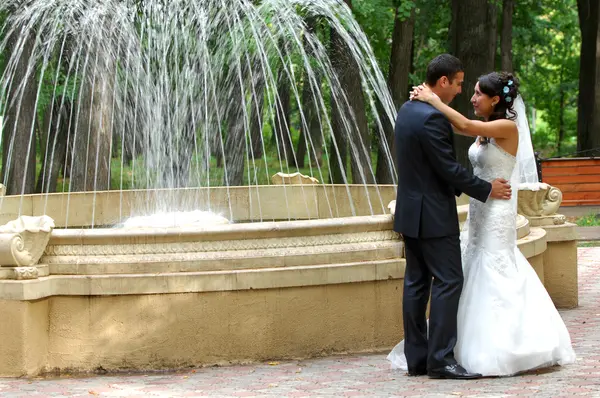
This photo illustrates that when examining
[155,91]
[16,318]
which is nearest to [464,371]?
[16,318]

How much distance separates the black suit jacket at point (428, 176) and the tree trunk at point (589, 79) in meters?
20.3

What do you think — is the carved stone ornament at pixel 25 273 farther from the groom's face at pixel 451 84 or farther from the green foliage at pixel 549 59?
the green foliage at pixel 549 59

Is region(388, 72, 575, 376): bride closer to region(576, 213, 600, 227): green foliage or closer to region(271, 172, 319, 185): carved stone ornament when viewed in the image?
region(271, 172, 319, 185): carved stone ornament

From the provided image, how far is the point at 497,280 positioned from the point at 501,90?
1211mm

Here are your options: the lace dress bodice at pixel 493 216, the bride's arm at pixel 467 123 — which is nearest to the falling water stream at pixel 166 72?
the lace dress bodice at pixel 493 216

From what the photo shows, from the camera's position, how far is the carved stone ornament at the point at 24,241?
7.07 meters

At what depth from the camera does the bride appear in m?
6.68

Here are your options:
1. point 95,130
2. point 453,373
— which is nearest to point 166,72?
point 95,130

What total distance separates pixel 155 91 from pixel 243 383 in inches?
455

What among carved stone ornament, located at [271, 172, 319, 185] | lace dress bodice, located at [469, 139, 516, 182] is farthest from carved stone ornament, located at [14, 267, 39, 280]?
carved stone ornament, located at [271, 172, 319, 185]

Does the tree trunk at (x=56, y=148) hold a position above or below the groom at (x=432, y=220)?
above

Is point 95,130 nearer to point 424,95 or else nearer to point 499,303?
point 424,95

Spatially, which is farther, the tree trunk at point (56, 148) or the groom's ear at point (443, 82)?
the tree trunk at point (56, 148)

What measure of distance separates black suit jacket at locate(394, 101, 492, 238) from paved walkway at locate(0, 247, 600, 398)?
94cm
